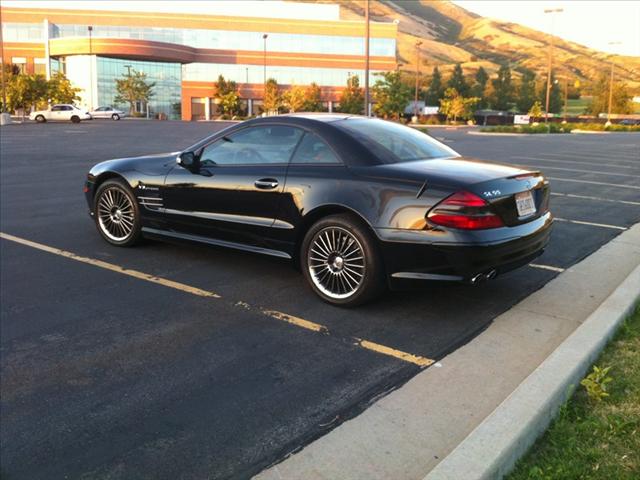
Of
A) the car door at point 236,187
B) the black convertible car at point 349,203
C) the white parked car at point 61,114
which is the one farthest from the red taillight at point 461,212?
the white parked car at point 61,114

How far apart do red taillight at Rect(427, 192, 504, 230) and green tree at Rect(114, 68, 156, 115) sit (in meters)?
87.7

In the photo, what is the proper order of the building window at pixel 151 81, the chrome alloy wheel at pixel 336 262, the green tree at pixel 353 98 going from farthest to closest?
the building window at pixel 151 81
the green tree at pixel 353 98
the chrome alloy wheel at pixel 336 262

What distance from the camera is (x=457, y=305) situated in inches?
210

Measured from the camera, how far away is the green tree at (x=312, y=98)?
3492 inches

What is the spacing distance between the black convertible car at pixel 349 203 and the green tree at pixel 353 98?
8078cm

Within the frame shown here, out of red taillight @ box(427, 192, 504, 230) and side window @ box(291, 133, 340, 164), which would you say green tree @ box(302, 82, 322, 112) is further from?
red taillight @ box(427, 192, 504, 230)

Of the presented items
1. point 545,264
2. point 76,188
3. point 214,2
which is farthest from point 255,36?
point 545,264

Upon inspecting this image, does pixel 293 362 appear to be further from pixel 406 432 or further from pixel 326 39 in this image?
pixel 326 39

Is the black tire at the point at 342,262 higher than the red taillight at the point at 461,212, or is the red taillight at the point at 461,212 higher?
the red taillight at the point at 461,212

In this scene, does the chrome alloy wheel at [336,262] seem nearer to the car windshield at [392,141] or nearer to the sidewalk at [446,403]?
the car windshield at [392,141]

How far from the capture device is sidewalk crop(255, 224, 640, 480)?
9.67 feet

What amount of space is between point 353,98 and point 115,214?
84713 mm

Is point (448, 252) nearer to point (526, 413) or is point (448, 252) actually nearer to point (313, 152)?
point (313, 152)

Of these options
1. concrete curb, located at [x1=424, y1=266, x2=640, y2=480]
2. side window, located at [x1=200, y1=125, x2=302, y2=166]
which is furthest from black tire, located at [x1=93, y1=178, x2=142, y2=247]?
concrete curb, located at [x1=424, y1=266, x2=640, y2=480]
